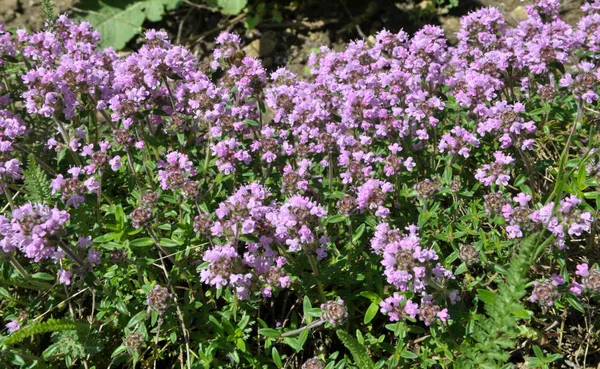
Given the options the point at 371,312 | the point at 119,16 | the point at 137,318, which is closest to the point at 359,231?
the point at 371,312

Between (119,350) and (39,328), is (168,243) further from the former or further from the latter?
(39,328)

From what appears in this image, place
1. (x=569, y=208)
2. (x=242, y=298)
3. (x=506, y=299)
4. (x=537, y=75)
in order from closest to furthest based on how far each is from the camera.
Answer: (x=506, y=299), (x=569, y=208), (x=242, y=298), (x=537, y=75)

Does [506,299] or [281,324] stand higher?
[506,299]

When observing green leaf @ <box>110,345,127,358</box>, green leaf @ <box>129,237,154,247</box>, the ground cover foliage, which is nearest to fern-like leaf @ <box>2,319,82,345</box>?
the ground cover foliage

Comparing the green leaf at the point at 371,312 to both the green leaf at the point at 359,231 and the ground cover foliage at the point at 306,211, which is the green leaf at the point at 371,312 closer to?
the ground cover foliage at the point at 306,211

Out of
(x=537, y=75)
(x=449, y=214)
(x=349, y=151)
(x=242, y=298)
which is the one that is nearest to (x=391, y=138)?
(x=349, y=151)

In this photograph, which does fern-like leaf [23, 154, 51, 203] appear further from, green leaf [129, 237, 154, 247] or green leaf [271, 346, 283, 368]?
green leaf [271, 346, 283, 368]

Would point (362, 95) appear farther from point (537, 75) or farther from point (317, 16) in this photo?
point (317, 16)
